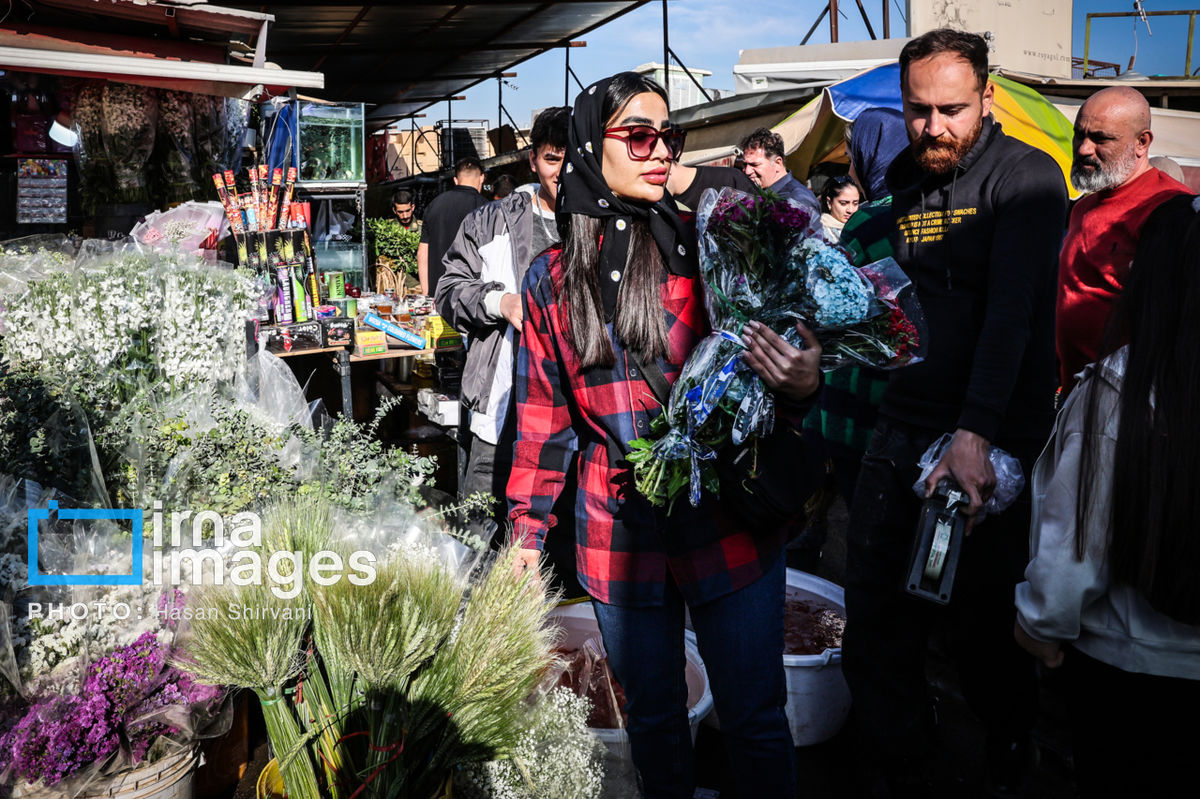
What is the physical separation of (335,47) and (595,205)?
9883mm

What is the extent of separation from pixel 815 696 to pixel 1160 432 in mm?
1801

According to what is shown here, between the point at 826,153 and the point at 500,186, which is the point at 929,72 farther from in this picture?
the point at 500,186

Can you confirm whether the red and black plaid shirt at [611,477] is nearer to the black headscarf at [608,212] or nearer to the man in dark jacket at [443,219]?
the black headscarf at [608,212]

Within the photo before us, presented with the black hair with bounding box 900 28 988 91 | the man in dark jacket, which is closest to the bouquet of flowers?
the black hair with bounding box 900 28 988 91

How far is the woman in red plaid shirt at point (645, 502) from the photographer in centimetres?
182

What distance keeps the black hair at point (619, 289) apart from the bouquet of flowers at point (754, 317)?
15 centimetres

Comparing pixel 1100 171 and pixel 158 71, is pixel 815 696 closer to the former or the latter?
pixel 1100 171

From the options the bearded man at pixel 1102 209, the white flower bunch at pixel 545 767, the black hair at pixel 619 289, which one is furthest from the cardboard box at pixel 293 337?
the bearded man at pixel 1102 209

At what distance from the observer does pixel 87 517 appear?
2.34 m

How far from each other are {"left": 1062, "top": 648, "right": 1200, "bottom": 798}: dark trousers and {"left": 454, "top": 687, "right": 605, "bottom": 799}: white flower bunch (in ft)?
3.14

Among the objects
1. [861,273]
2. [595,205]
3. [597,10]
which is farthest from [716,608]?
[597,10]

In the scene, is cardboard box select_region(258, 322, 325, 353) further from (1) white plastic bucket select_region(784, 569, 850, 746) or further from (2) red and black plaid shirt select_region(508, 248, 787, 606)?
(1) white plastic bucket select_region(784, 569, 850, 746)

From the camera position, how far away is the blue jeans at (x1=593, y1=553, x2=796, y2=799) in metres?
1.83

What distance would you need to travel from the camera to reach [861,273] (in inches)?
63.1
